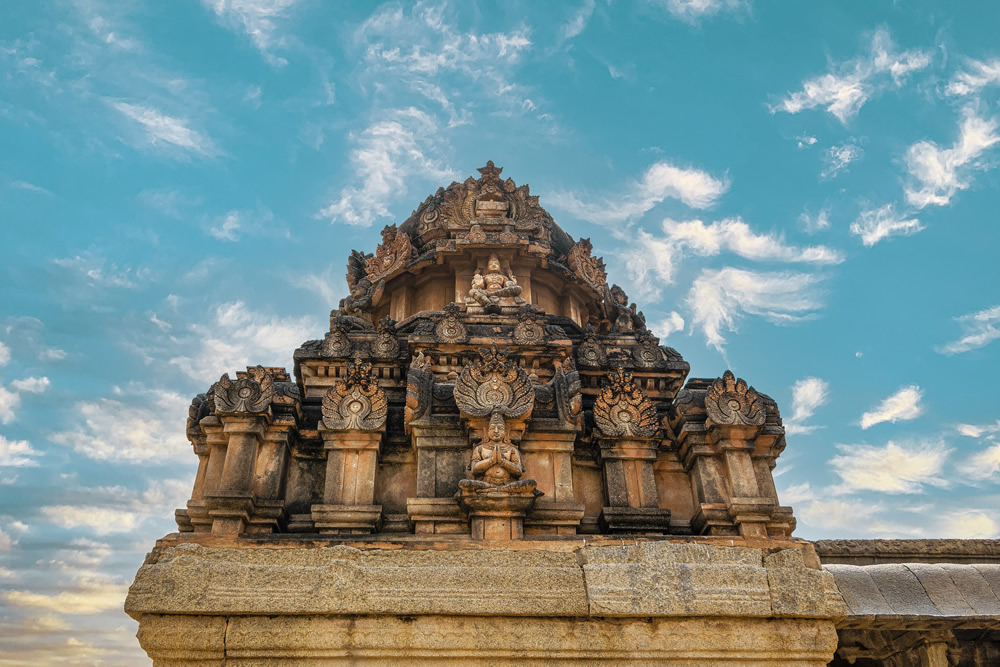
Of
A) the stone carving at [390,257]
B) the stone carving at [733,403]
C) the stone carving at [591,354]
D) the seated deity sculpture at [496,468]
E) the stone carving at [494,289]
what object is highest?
the stone carving at [390,257]

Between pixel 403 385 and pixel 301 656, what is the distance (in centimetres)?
411

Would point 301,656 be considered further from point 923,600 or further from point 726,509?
point 923,600

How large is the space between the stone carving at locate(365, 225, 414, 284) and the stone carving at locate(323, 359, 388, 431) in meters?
5.22

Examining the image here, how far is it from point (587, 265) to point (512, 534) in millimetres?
8197

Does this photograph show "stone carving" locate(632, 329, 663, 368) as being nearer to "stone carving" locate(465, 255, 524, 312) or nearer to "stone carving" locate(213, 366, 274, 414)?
"stone carving" locate(465, 255, 524, 312)

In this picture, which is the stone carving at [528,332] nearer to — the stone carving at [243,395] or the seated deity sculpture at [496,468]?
the seated deity sculpture at [496,468]

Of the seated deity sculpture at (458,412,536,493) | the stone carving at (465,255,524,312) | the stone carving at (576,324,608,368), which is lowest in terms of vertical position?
the seated deity sculpture at (458,412,536,493)

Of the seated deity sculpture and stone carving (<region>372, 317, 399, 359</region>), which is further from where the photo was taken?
stone carving (<region>372, 317, 399, 359</region>)

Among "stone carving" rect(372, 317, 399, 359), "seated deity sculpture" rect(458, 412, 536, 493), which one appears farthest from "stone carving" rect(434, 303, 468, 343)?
"seated deity sculpture" rect(458, 412, 536, 493)

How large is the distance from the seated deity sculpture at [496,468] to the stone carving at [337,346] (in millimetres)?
3117

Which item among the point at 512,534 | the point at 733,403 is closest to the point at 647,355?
the point at 733,403

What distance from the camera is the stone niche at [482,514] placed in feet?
→ 20.6

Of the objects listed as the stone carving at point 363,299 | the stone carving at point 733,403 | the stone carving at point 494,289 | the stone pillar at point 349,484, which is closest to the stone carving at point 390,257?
the stone carving at point 363,299

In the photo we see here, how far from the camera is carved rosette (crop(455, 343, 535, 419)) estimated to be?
25.4 ft
